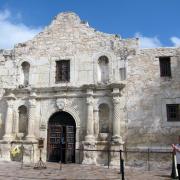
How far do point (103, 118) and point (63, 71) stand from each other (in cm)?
336

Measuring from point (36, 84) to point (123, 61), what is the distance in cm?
479

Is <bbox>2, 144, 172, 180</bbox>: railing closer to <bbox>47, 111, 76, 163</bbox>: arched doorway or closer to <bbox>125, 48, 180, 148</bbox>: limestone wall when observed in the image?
<bbox>125, 48, 180, 148</bbox>: limestone wall

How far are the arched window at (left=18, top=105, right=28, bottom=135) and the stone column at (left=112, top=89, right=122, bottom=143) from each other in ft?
15.7

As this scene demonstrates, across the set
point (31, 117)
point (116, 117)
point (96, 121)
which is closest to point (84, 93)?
point (96, 121)

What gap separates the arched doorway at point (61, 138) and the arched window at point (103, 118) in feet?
4.56

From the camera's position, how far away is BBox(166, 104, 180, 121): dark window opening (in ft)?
44.3

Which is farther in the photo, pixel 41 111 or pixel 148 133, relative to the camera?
pixel 41 111

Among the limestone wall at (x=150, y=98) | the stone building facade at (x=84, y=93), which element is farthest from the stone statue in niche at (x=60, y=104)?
the limestone wall at (x=150, y=98)

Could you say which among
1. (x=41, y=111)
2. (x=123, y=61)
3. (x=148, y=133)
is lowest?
(x=148, y=133)

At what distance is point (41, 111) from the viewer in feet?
49.9

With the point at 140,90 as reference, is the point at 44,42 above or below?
above

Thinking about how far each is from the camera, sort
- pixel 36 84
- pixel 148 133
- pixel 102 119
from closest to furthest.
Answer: pixel 148 133
pixel 102 119
pixel 36 84

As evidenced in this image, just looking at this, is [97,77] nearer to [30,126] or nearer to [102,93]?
[102,93]

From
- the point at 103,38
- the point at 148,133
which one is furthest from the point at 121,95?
the point at 103,38
